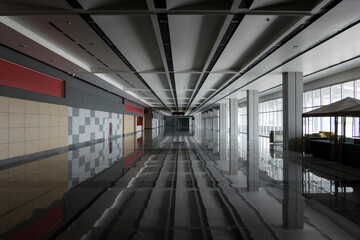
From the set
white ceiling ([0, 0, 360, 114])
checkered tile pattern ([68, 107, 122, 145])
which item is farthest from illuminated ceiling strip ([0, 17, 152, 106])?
checkered tile pattern ([68, 107, 122, 145])

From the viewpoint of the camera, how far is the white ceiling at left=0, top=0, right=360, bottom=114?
674cm

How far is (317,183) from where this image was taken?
6824 millimetres

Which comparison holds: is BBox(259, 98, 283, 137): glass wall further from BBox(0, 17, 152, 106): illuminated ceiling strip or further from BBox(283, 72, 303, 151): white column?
BBox(0, 17, 152, 106): illuminated ceiling strip

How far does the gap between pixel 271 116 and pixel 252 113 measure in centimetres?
803

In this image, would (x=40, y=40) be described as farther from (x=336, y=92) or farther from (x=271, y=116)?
(x=271, y=116)

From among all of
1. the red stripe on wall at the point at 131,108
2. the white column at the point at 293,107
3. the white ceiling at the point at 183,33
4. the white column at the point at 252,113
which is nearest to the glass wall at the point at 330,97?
the white ceiling at the point at 183,33

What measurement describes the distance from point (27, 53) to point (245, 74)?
39.9ft

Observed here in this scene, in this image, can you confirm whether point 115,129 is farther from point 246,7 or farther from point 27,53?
point 246,7

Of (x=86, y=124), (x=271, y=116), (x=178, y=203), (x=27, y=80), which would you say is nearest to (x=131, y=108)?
(x=86, y=124)

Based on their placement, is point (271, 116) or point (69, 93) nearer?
point (69, 93)

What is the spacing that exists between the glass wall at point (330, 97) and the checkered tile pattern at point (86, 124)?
17.0 metres

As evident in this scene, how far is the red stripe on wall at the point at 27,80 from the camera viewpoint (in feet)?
32.5

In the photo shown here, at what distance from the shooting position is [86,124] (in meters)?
18.3

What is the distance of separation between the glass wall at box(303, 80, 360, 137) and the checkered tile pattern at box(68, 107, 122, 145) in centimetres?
1704
